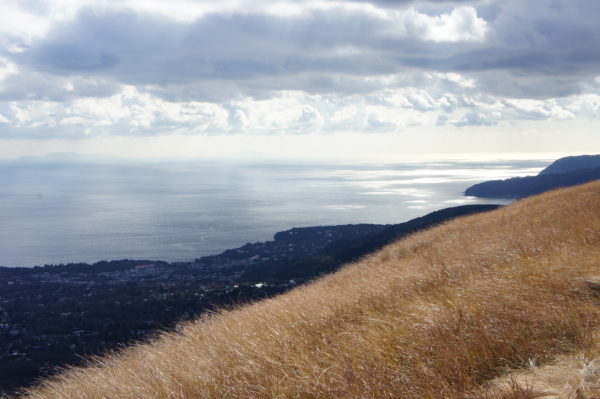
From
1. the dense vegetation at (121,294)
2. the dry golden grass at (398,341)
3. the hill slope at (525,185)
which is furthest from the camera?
the hill slope at (525,185)

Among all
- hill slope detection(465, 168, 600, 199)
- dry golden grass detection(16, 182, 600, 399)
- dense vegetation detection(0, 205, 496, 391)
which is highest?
hill slope detection(465, 168, 600, 199)

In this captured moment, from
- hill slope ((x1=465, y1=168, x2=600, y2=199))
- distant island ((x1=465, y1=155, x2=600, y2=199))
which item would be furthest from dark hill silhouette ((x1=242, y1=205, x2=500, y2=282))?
hill slope ((x1=465, y1=168, x2=600, y2=199))

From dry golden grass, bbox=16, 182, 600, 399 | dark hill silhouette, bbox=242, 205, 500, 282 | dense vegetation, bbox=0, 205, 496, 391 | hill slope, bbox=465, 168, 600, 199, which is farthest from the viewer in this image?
hill slope, bbox=465, 168, 600, 199

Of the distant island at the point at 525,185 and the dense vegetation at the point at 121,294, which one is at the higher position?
the distant island at the point at 525,185

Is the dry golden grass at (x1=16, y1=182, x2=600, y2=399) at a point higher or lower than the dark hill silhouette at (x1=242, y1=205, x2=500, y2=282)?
higher

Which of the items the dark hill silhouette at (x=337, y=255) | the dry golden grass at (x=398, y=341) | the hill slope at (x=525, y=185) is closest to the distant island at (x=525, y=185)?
the hill slope at (x=525, y=185)

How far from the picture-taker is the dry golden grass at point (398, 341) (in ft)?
14.5

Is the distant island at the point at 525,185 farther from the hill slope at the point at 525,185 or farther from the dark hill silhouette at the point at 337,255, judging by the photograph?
the dark hill silhouette at the point at 337,255

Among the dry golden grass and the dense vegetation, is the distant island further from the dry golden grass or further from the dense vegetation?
the dry golden grass

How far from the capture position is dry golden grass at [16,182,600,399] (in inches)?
174

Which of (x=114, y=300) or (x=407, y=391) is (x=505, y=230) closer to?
(x=407, y=391)

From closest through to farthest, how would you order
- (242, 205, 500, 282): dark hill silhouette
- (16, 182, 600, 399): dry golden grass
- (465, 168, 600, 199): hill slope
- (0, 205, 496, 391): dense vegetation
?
1. (16, 182, 600, 399): dry golden grass
2. (0, 205, 496, 391): dense vegetation
3. (242, 205, 500, 282): dark hill silhouette
4. (465, 168, 600, 199): hill slope

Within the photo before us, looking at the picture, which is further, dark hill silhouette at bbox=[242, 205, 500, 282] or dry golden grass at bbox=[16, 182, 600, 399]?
dark hill silhouette at bbox=[242, 205, 500, 282]

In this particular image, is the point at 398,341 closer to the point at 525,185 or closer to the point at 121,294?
the point at 121,294
